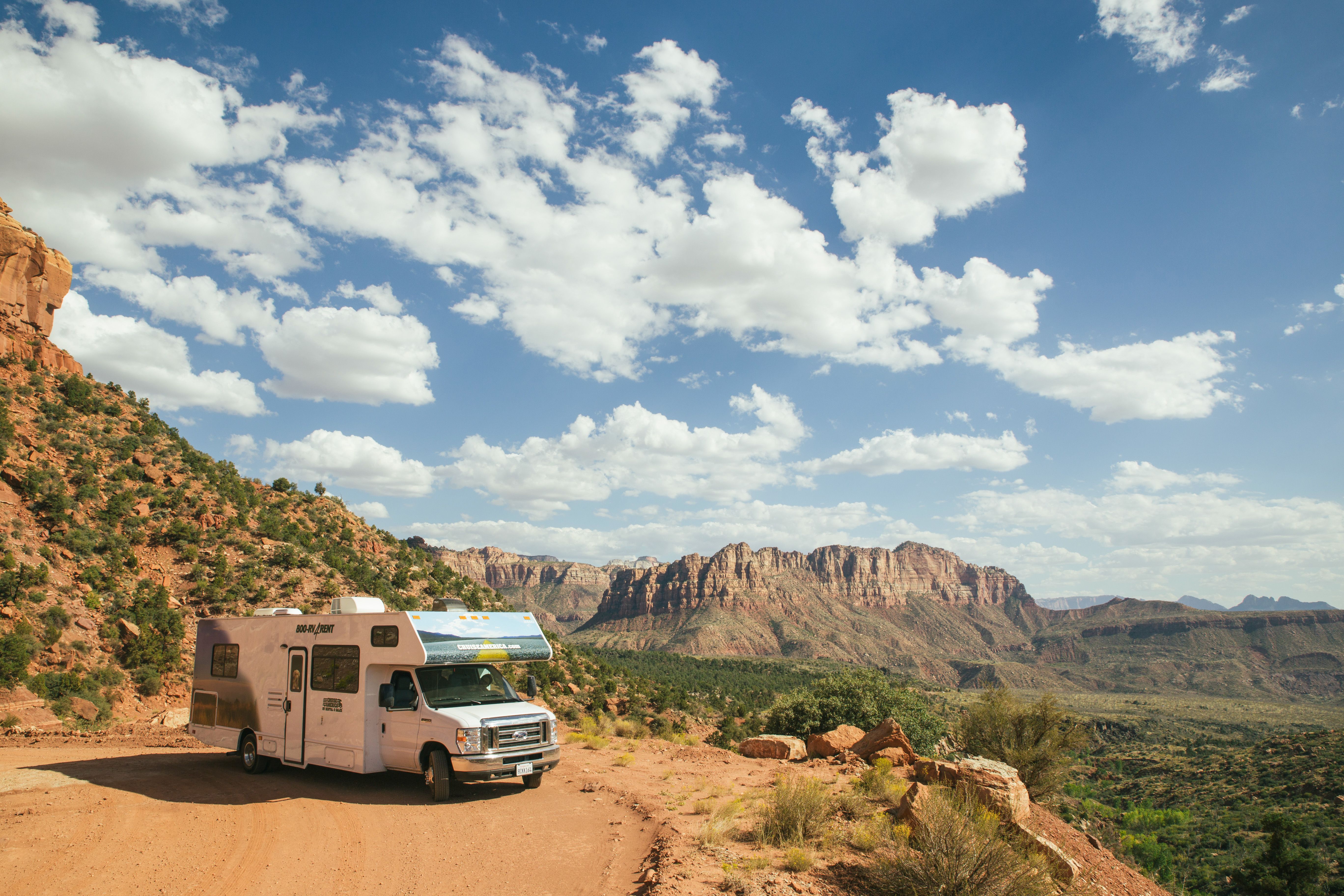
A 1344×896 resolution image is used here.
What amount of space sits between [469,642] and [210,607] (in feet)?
84.7

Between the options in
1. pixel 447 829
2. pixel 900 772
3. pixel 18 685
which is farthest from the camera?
pixel 18 685

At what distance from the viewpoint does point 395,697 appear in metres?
11.4

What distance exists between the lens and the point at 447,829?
9828 millimetres

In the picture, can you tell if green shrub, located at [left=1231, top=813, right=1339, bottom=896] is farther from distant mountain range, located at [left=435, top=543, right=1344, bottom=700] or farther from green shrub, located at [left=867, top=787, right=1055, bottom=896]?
distant mountain range, located at [left=435, top=543, right=1344, bottom=700]

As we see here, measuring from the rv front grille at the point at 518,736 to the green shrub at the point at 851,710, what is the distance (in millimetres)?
15337

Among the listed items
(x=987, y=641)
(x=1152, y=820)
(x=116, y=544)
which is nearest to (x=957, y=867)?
(x=116, y=544)

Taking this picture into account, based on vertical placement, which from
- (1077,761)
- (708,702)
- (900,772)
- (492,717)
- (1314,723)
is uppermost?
(492,717)

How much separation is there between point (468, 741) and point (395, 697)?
167 centimetres

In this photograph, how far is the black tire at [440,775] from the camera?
11.0 m

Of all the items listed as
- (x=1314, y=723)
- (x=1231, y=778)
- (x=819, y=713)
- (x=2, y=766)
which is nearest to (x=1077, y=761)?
(x=819, y=713)

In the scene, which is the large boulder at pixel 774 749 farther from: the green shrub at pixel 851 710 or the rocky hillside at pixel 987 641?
the rocky hillside at pixel 987 641

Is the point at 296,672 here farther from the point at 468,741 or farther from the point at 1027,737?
the point at 1027,737

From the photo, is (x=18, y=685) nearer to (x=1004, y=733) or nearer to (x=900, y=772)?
(x=900, y=772)

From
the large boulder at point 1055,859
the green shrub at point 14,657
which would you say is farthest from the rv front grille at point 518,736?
the green shrub at point 14,657
